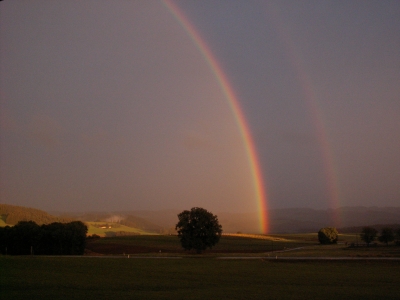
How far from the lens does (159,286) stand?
28.6 meters

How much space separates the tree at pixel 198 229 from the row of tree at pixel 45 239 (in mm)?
21604

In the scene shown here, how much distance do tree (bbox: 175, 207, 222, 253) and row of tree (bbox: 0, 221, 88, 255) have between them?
21604 millimetres

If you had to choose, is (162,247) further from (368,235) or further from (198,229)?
(368,235)

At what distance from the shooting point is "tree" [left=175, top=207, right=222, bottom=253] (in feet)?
254

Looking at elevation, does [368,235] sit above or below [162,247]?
above

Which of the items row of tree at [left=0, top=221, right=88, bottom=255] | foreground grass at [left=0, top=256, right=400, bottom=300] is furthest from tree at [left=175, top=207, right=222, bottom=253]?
foreground grass at [left=0, top=256, right=400, bottom=300]

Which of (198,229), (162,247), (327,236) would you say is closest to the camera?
(198,229)

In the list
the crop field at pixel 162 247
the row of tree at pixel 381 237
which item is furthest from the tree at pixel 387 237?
the crop field at pixel 162 247

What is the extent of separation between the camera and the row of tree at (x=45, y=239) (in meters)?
84.6

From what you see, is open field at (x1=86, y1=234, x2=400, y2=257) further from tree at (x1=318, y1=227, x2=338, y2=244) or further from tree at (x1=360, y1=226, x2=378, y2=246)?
tree at (x1=360, y1=226, x2=378, y2=246)

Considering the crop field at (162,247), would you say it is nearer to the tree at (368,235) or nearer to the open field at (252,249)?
the open field at (252,249)

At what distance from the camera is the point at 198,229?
78125mm

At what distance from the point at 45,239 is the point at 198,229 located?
3256cm

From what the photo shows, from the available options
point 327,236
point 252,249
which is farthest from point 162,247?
point 327,236
